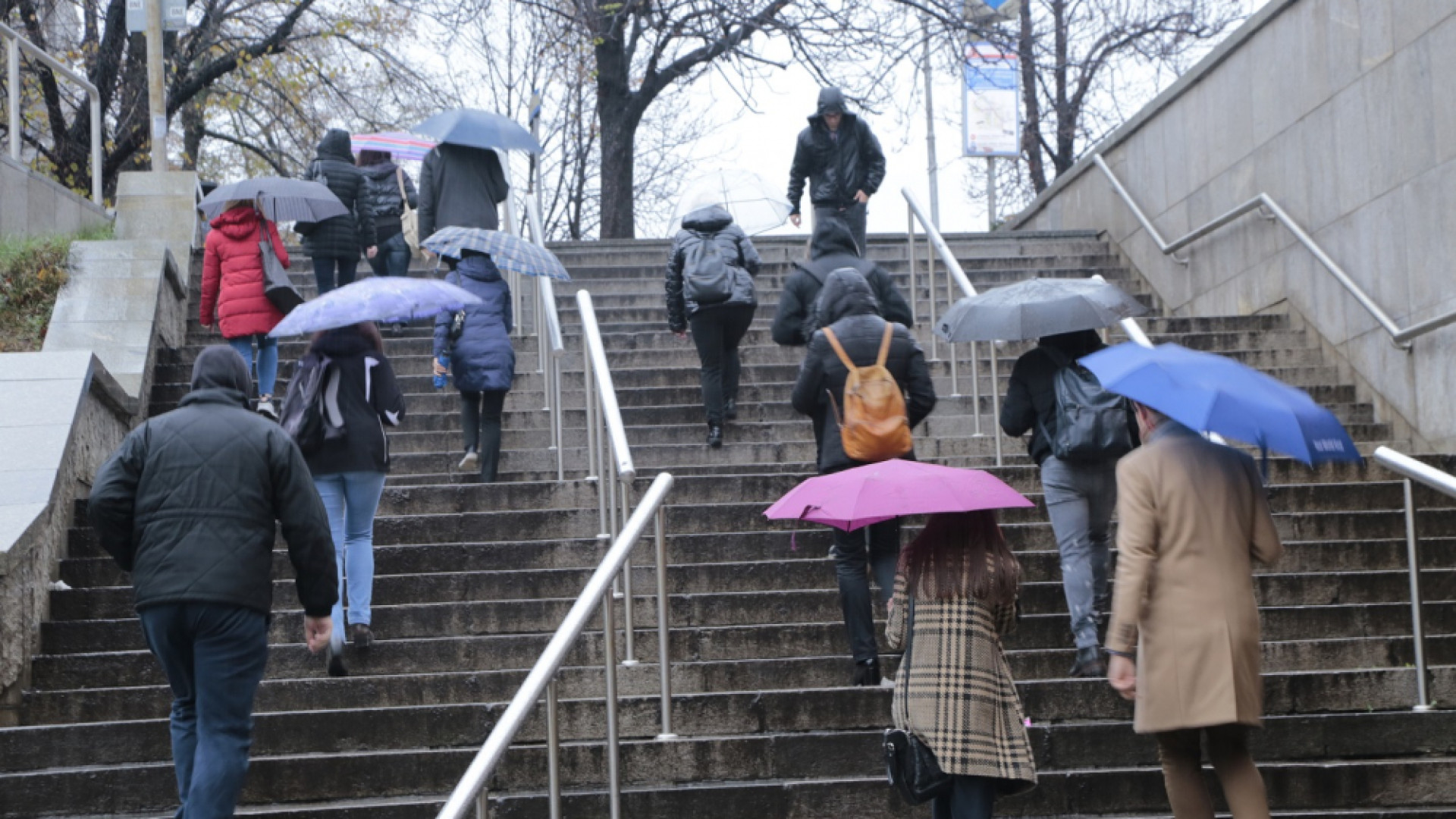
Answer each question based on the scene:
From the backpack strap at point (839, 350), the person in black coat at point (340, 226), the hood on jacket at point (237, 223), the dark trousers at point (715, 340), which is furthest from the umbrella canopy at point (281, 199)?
the backpack strap at point (839, 350)

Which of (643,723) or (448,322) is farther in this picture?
(448,322)

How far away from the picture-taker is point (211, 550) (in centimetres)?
485

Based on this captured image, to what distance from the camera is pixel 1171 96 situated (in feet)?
44.7

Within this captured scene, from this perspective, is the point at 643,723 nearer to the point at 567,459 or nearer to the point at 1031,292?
the point at 1031,292

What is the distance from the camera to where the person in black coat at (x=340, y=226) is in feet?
36.7

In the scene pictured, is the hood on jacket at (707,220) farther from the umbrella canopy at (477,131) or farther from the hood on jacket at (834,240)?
the umbrella canopy at (477,131)

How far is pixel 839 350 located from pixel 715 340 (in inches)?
105

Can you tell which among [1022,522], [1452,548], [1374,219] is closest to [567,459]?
[1022,522]

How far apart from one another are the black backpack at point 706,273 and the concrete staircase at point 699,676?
82cm

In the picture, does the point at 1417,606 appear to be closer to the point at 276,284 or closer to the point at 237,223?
the point at 276,284

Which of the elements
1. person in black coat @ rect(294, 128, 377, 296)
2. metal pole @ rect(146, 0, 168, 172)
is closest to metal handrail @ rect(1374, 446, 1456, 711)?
person in black coat @ rect(294, 128, 377, 296)

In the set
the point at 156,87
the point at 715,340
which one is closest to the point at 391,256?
the point at 715,340

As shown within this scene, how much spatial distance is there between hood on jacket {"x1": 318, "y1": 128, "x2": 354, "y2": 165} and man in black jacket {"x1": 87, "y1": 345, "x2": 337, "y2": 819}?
21.6ft

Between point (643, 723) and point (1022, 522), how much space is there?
2.43 m
